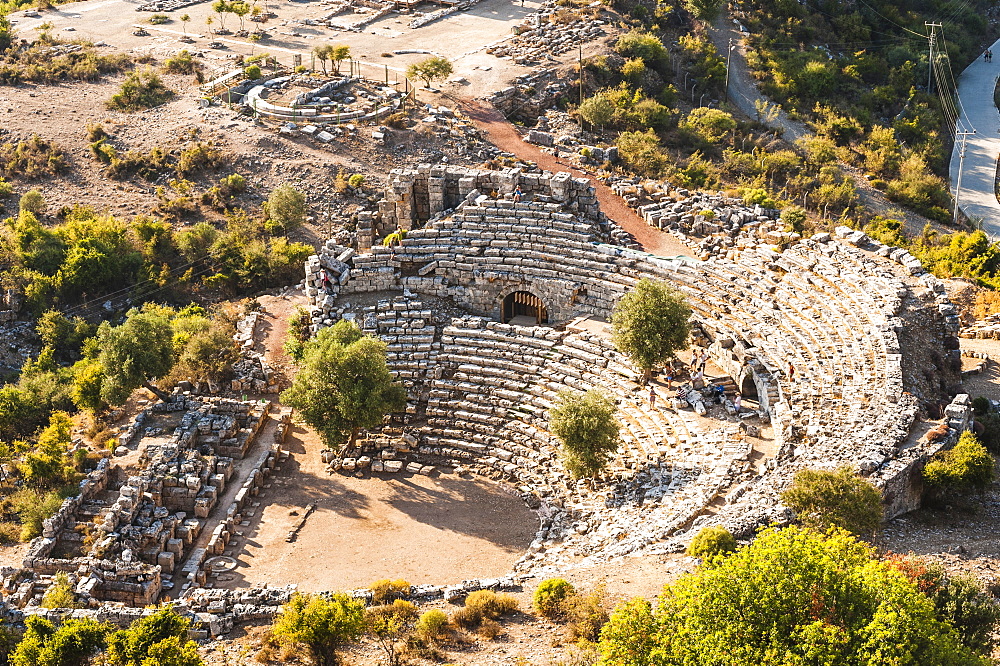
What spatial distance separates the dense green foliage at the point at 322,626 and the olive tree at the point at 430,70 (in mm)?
43507

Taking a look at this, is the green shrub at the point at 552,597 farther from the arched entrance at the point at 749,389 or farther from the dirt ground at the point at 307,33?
the dirt ground at the point at 307,33

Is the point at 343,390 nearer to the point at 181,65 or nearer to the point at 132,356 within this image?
the point at 132,356

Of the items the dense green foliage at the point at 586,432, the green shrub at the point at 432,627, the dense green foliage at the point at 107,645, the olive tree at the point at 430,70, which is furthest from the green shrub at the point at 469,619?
the olive tree at the point at 430,70

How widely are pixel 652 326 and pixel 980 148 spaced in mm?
43724

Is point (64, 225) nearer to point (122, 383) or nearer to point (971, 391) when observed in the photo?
point (122, 383)

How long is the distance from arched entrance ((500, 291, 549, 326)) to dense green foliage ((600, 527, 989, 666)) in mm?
22033

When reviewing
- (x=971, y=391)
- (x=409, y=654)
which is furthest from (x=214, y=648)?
(x=971, y=391)

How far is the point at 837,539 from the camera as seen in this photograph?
26188 millimetres

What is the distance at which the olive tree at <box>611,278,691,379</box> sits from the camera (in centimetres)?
3994

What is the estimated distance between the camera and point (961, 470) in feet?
105

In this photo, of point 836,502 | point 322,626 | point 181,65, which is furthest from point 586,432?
point 181,65

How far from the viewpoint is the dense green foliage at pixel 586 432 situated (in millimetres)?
37125

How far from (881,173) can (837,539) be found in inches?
1754

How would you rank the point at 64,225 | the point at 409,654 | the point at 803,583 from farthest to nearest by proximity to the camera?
1. the point at 64,225
2. the point at 409,654
3. the point at 803,583
